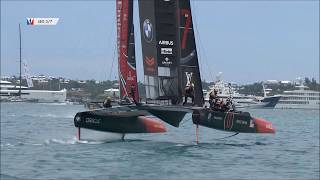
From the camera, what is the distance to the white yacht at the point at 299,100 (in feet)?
387

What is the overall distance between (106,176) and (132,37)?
13.9 metres

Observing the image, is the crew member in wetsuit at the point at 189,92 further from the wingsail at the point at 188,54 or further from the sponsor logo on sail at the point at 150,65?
the sponsor logo on sail at the point at 150,65

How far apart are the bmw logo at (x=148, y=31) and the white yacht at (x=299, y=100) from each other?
306ft

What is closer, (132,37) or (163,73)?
(163,73)

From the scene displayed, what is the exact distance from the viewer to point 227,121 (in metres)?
24.5

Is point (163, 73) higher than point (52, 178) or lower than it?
A: higher

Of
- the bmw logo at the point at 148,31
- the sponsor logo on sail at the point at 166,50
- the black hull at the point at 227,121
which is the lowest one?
the black hull at the point at 227,121

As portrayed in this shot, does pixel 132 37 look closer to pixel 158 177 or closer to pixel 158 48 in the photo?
pixel 158 48

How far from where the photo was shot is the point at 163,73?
26.3m

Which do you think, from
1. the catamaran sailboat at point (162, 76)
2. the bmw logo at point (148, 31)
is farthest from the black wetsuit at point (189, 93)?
the bmw logo at point (148, 31)

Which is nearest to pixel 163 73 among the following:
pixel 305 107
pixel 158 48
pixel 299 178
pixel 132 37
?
pixel 158 48

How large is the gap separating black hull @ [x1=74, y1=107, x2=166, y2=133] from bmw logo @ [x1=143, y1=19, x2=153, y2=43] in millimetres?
2825

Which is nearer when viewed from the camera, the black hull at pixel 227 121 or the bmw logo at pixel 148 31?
the black hull at pixel 227 121

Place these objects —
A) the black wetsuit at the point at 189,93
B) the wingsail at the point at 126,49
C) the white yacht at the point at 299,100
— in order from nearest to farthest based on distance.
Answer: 1. the black wetsuit at the point at 189,93
2. the wingsail at the point at 126,49
3. the white yacht at the point at 299,100
